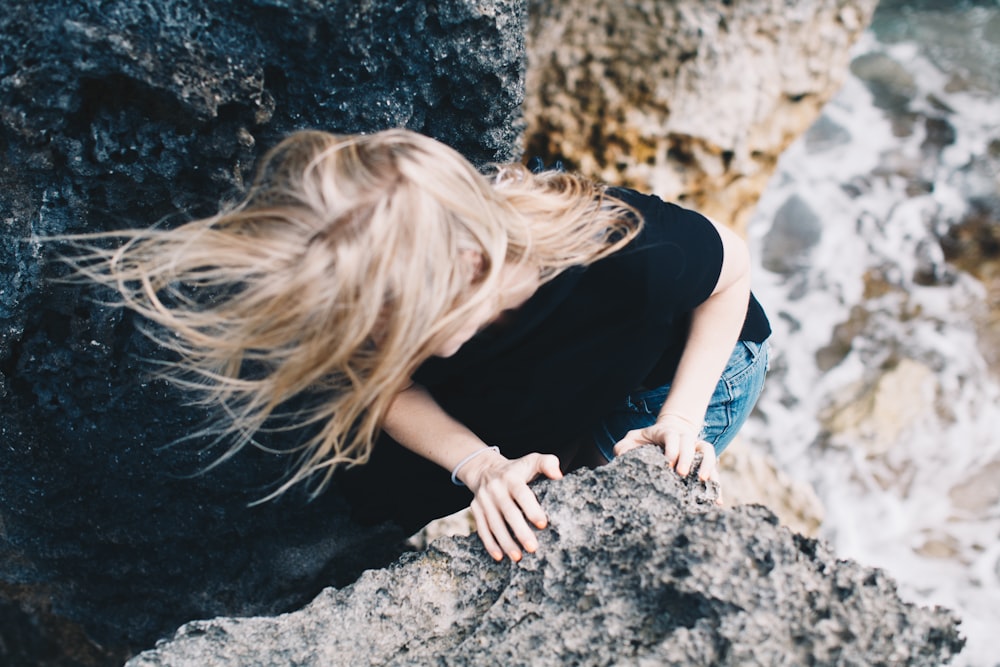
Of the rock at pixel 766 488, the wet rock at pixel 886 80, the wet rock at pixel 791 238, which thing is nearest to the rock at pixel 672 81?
the rock at pixel 766 488

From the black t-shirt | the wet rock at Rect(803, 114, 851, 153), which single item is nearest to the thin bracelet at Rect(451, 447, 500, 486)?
the black t-shirt

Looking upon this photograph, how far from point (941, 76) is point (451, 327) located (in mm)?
5732

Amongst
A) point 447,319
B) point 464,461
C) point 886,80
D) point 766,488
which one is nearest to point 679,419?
point 464,461

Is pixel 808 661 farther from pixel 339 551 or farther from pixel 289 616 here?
pixel 339 551

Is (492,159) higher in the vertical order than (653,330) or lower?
higher

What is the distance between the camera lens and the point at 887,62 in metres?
5.90

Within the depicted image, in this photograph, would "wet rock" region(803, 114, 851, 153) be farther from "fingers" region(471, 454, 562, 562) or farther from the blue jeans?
"fingers" region(471, 454, 562, 562)

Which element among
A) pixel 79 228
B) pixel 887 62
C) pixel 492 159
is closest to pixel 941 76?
pixel 887 62

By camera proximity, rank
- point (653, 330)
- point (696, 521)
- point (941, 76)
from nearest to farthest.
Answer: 1. point (696, 521)
2. point (653, 330)
3. point (941, 76)

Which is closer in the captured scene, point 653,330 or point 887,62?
point 653,330

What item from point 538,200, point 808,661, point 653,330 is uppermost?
point 538,200

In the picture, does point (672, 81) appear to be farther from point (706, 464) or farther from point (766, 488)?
point (706, 464)

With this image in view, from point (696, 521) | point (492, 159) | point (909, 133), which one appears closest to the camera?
point (696, 521)

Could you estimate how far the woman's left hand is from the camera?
140 cm
